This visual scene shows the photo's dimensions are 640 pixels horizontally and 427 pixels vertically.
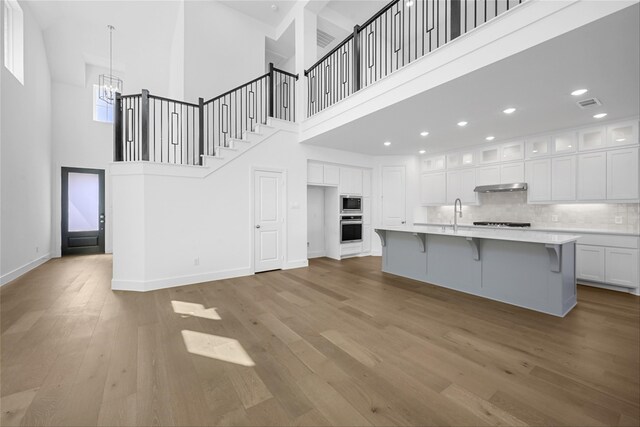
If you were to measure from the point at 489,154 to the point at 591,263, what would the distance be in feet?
8.96

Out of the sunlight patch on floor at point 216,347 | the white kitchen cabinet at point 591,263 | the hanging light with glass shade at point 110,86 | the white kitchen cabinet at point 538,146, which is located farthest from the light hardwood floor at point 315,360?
the hanging light with glass shade at point 110,86

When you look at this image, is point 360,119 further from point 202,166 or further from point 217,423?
point 217,423

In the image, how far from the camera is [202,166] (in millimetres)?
4719

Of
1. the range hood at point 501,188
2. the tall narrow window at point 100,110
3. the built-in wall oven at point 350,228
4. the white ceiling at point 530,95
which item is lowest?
the built-in wall oven at point 350,228

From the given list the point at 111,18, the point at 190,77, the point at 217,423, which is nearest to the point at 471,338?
the point at 217,423

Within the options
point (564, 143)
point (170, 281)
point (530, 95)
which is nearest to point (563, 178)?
point (564, 143)

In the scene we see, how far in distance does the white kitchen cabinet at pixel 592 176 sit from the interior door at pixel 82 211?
11.7 metres

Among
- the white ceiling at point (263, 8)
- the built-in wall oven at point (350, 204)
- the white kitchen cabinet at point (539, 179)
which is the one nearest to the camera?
the white kitchen cabinet at point (539, 179)

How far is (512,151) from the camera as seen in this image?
5.56 metres

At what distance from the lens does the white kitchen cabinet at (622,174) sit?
4180 millimetres

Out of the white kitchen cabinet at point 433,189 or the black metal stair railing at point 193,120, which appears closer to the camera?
the black metal stair railing at point 193,120

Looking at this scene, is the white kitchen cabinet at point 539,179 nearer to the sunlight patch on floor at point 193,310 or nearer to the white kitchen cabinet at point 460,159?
the white kitchen cabinet at point 460,159

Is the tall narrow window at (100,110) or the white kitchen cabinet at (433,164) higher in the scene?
the tall narrow window at (100,110)

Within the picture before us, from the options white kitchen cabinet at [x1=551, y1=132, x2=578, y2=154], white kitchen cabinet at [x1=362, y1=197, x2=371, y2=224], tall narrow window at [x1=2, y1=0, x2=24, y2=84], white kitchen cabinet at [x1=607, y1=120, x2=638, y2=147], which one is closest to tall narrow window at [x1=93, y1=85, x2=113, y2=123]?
tall narrow window at [x1=2, y1=0, x2=24, y2=84]
